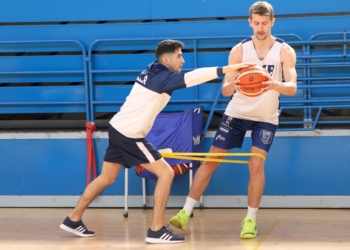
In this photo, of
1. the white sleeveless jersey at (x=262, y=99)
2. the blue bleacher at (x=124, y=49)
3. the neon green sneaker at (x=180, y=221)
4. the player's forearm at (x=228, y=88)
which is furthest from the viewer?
the blue bleacher at (x=124, y=49)

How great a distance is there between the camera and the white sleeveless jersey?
19.0 feet

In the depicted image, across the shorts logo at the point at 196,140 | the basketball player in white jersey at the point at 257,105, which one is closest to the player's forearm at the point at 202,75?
the basketball player in white jersey at the point at 257,105

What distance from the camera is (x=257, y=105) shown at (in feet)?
19.3

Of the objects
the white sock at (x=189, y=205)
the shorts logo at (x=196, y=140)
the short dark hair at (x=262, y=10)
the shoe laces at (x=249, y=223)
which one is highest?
the short dark hair at (x=262, y=10)

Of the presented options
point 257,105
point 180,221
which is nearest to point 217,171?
point 180,221

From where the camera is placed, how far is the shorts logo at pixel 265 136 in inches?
230

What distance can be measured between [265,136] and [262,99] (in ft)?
1.10

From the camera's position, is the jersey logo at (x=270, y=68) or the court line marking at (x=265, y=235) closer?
the court line marking at (x=265, y=235)

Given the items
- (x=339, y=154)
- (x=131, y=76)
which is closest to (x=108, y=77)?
(x=131, y=76)

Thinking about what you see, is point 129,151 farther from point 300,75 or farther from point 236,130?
point 300,75

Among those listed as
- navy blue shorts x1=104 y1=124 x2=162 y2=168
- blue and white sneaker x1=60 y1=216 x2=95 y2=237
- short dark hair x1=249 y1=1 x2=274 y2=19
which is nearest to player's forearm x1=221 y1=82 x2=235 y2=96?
short dark hair x1=249 y1=1 x2=274 y2=19

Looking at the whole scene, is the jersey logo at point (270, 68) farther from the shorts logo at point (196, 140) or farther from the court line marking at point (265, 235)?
the shorts logo at point (196, 140)

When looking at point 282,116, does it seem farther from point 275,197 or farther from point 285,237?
point 285,237

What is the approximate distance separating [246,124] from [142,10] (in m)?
2.32
